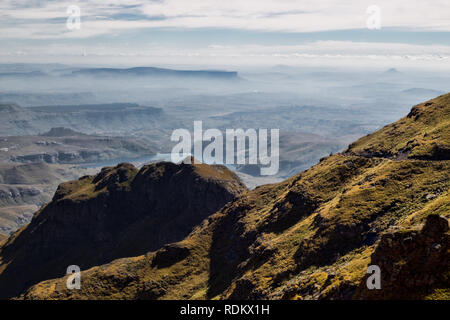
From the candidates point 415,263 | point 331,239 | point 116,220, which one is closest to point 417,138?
point 331,239

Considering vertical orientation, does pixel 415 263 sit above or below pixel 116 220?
above

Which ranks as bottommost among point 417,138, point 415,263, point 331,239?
point 331,239

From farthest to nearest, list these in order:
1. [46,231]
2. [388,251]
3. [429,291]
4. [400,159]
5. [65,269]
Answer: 1. [46,231]
2. [65,269]
3. [400,159]
4. [388,251]
5. [429,291]

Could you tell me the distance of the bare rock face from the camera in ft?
111

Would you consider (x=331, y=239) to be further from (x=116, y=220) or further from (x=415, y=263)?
(x=116, y=220)

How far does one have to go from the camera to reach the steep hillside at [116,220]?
166375 millimetres

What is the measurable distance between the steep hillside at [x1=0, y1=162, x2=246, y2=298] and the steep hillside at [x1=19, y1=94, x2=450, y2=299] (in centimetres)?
5559

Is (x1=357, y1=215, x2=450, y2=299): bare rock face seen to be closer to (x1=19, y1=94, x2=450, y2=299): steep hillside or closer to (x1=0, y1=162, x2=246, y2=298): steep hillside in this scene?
(x1=19, y1=94, x2=450, y2=299): steep hillside

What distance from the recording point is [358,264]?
47031mm

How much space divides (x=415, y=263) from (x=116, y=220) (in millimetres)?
167650

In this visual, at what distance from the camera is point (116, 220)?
189875mm

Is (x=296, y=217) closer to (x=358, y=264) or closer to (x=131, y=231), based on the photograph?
(x=358, y=264)

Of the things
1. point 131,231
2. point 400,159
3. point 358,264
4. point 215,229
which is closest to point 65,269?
point 131,231

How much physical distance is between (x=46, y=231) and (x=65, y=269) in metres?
29.3
